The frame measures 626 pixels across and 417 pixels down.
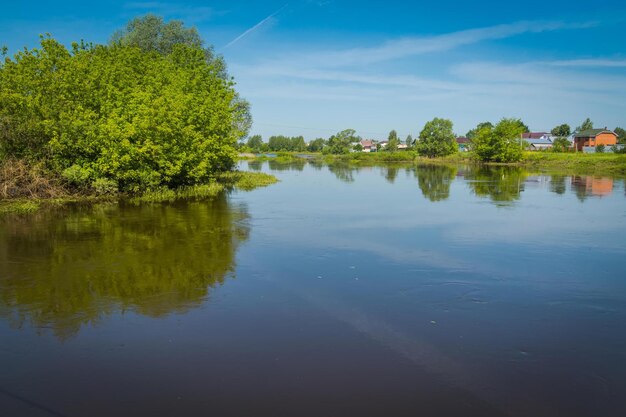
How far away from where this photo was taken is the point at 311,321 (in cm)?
979

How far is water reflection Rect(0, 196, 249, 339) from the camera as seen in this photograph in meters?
10.5

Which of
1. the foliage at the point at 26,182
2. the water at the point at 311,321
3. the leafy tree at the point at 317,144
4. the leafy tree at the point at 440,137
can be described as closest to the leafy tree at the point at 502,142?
the leafy tree at the point at 440,137

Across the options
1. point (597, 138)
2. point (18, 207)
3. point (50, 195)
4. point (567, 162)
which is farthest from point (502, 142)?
point (18, 207)

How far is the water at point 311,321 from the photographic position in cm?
698

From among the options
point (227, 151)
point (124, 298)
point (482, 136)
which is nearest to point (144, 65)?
point (227, 151)

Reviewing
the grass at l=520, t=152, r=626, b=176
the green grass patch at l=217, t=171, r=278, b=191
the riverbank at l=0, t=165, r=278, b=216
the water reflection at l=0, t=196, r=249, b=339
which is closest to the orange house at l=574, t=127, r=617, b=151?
the grass at l=520, t=152, r=626, b=176

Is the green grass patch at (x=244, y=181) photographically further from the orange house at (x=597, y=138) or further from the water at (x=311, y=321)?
the orange house at (x=597, y=138)

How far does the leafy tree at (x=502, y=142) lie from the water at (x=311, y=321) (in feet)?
233

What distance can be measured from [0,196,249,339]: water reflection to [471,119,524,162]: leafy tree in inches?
2952

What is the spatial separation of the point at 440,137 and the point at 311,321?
4228 inches

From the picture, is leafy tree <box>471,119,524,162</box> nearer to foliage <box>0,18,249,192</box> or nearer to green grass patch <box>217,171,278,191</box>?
green grass patch <box>217,171,278,191</box>

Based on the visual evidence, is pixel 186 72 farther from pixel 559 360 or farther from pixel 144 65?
pixel 559 360

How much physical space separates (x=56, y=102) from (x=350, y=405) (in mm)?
26644

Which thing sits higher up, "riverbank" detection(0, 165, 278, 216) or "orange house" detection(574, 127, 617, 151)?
"orange house" detection(574, 127, 617, 151)
